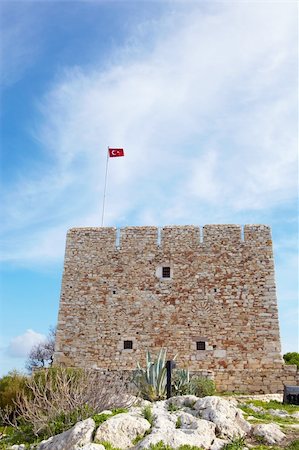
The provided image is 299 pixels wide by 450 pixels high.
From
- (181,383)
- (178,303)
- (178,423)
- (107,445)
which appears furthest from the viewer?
(178,303)

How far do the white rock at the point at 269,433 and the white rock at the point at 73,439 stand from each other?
2.30m

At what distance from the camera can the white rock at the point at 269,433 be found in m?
6.06

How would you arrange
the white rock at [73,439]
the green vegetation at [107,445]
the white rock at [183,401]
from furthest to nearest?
the white rock at [183,401] → the white rock at [73,439] → the green vegetation at [107,445]

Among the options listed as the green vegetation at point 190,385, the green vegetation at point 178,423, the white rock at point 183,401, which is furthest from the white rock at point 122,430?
the green vegetation at point 190,385

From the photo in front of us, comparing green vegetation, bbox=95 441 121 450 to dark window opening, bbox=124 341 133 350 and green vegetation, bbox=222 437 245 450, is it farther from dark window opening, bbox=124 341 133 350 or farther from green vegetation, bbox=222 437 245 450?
dark window opening, bbox=124 341 133 350

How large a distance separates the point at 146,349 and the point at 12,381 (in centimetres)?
461

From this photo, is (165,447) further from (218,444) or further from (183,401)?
(183,401)

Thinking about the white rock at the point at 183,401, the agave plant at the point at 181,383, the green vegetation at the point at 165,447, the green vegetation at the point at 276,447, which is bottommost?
the green vegetation at the point at 276,447

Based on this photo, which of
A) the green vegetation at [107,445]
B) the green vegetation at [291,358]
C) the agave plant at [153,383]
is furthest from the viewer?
the green vegetation at [291,358]

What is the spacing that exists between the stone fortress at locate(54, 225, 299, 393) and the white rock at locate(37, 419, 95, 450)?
9038mm

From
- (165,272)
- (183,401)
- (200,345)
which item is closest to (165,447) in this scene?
(183,401)

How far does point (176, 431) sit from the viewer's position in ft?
18.6

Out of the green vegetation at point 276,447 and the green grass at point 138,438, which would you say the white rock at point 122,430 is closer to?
the green grass at point 138,438

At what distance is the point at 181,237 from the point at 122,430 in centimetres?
1094
